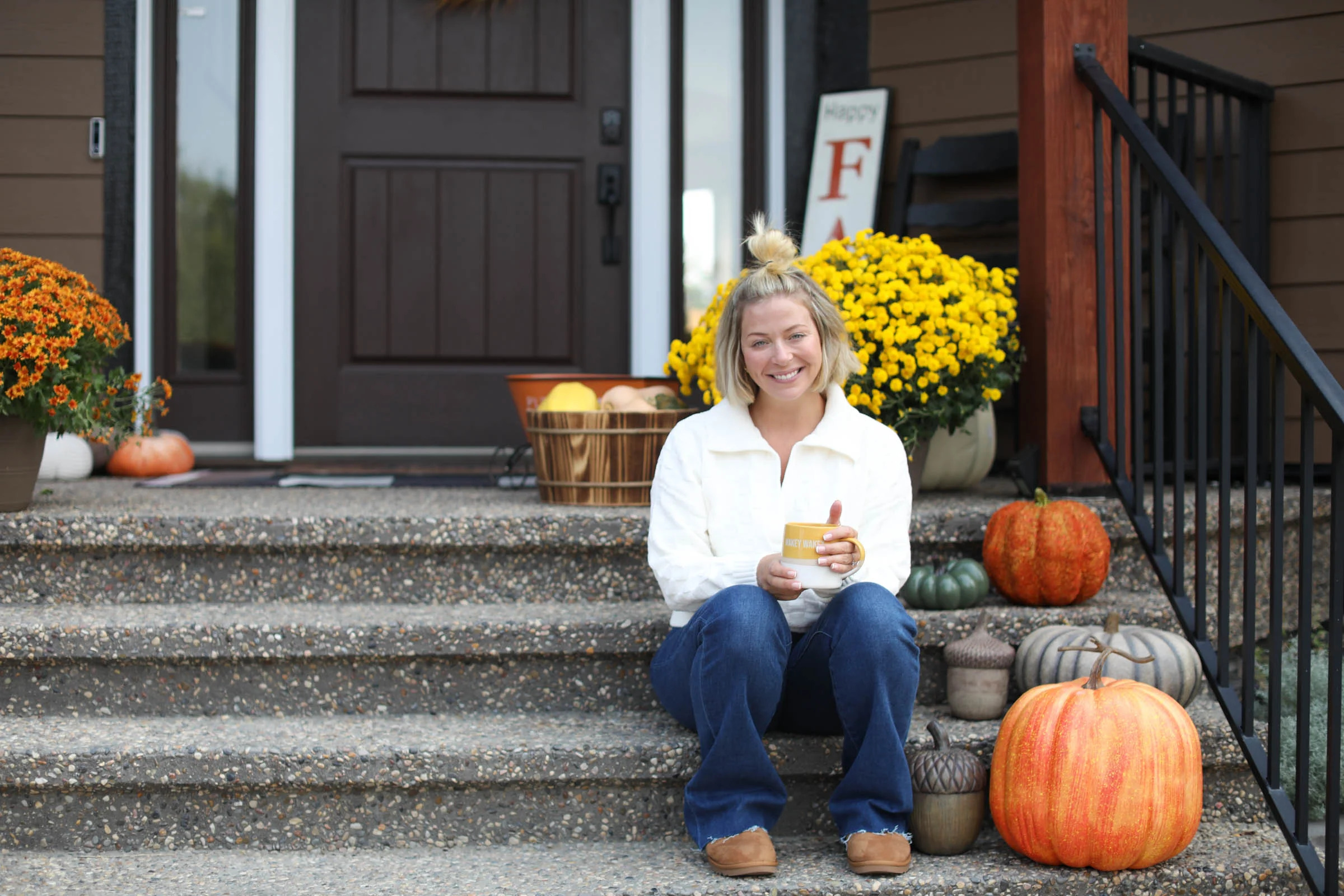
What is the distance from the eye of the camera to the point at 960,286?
2.42m

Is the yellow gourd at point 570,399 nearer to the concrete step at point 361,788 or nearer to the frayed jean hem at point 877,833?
the concrete step at point 361,788

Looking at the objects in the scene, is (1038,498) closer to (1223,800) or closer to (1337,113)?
(1223,800)

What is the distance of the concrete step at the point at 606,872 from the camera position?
5.24 feet

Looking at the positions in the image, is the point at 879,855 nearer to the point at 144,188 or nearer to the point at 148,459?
the point at 148,459

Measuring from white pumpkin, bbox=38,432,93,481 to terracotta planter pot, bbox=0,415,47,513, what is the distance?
0.87 metres

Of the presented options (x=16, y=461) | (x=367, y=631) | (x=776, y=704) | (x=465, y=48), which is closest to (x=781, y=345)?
(x=776, y=704)

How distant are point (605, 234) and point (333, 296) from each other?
2.80ft

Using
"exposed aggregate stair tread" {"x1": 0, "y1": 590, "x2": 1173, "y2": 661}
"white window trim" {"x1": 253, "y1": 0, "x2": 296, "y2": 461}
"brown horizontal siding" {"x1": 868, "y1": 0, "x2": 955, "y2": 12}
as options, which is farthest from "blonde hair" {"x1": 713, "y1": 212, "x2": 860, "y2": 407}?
"white window trim" {"x1": 253, "y1": 0, "x2": 296, "y2": 461}

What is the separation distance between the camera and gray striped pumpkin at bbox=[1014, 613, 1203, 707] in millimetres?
1850

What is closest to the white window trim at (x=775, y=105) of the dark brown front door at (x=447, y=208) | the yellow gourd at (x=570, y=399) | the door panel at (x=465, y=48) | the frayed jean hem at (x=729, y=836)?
the dark brown front door at (x=447, y=208)

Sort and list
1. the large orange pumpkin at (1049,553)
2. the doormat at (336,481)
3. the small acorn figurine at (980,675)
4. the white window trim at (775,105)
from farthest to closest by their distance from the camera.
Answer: the white window trim at (775,105) → the doormat at (336,481) → the large orange pumpkin at (1049,553) → the small acorn figurine at (980,675)

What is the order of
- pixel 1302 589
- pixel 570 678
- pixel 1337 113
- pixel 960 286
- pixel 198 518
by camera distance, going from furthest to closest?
pixel 1337 113 < pixel 960 286 < pixel 198 518 < pixel 570 678 < pixel 1302 589

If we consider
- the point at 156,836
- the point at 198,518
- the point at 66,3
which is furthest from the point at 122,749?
the point at 66,3

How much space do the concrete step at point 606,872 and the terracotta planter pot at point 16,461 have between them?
2.58 ft
